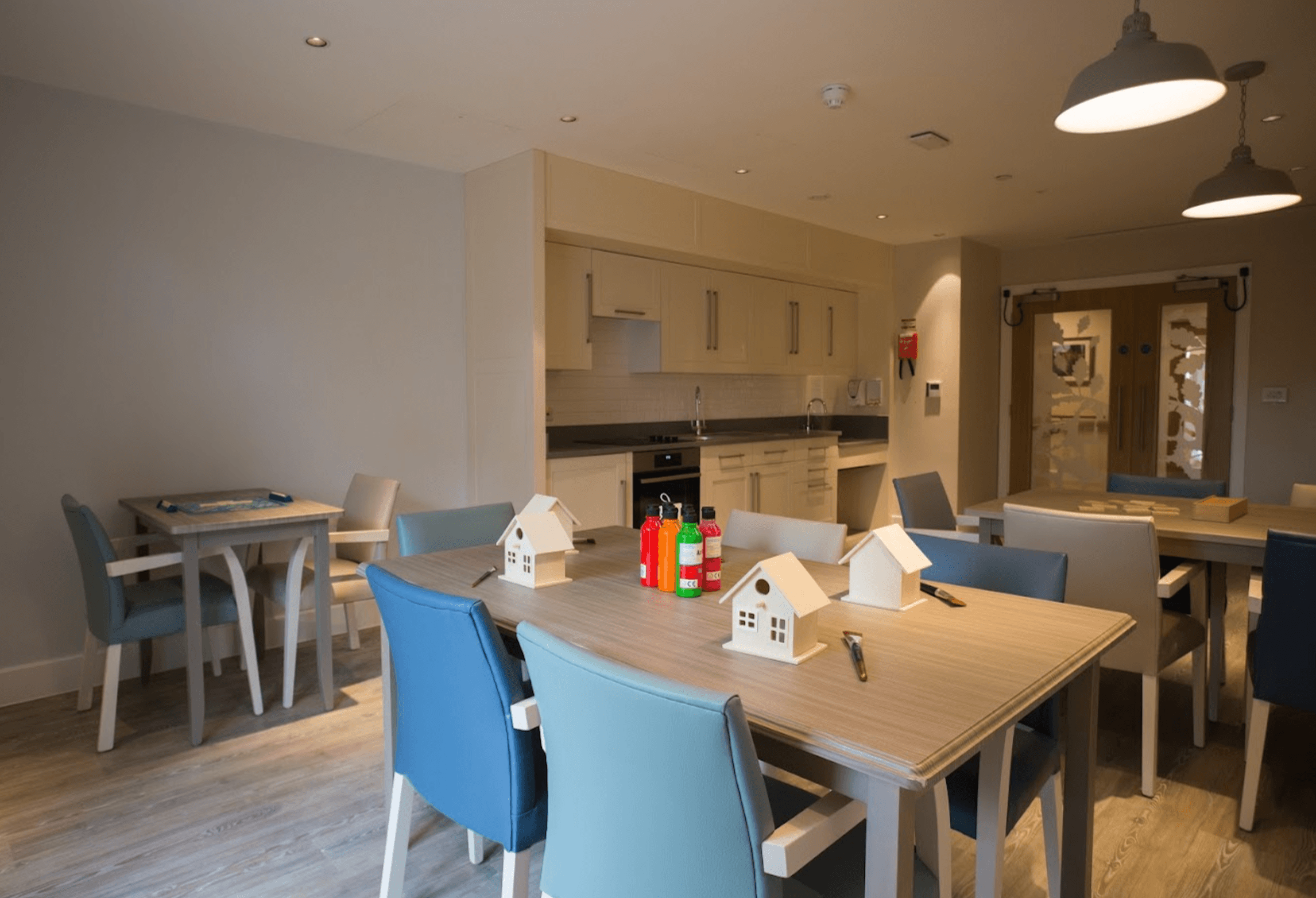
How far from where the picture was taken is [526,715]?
1485 mm

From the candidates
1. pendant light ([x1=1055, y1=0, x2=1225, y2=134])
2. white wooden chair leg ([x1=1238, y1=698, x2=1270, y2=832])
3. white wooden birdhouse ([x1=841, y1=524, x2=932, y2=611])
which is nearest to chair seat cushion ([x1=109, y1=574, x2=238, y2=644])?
white wooden birdhouse ([x1=841, y1=524, x2=932, y2=611])

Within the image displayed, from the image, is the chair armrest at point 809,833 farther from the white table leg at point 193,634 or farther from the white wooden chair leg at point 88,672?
the white wooden chair leg at point 88,672

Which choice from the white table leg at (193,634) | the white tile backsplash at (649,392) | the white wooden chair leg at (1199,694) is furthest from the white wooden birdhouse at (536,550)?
the white tile backsplash at (649,392)

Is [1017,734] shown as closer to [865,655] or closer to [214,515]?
[865,655]

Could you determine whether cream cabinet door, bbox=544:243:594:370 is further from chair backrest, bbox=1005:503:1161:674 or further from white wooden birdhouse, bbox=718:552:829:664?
white wooden birdhouse, bbox=718:552:829:664

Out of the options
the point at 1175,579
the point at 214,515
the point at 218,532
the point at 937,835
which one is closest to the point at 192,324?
the point at 214,515

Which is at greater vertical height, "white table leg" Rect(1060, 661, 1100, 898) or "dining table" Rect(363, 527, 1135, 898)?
"dining table" Rect(363, 527, 1135, 898)

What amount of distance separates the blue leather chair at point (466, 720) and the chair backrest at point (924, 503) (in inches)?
85.7

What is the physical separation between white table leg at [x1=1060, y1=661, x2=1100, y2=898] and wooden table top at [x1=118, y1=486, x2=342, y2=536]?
2.68 metres

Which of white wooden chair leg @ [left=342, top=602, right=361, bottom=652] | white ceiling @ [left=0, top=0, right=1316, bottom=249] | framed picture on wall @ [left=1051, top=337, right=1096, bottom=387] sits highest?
white ceiling @ [left=0, top=0, right=1316, bottom=249]

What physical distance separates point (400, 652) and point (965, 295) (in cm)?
590

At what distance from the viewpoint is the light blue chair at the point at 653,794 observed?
3.52ft

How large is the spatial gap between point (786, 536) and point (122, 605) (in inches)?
94.6

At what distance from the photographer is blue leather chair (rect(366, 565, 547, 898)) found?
1.51 metres
